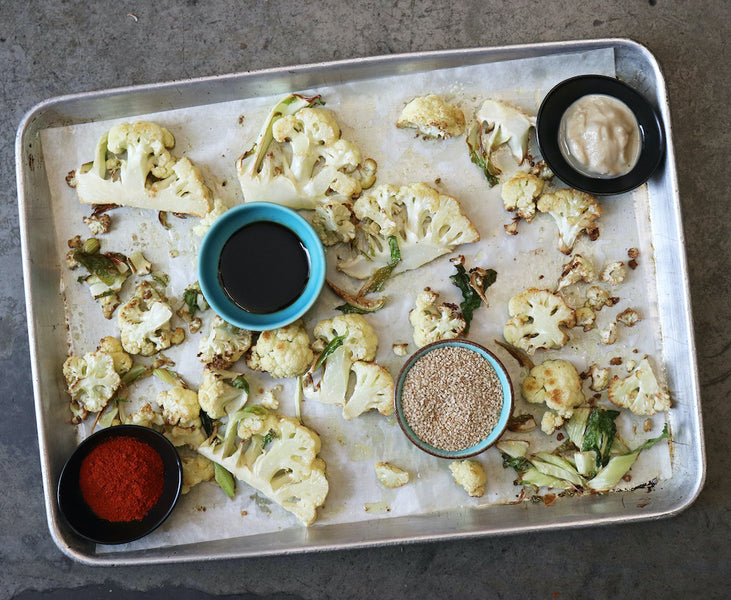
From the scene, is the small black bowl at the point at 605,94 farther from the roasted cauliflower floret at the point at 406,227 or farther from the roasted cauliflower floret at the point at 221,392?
the roasted cauliflower floret at the point at 221,392

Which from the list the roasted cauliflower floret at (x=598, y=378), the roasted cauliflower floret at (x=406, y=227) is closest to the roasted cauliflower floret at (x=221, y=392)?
the roasted cauliflower floret at (x=406, y=227)

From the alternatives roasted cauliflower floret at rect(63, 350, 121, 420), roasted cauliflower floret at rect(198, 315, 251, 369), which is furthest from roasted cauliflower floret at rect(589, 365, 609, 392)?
roasted cauliflower floret at rect(63, 350, 121, 420)

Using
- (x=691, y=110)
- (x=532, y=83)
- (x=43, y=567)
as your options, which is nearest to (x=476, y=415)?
(x=532, y=83)

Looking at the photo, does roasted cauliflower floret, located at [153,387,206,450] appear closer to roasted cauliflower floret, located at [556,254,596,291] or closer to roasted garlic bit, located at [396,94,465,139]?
roasted garlic bit, located at [396,94,465,139]

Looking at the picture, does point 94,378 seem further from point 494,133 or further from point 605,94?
point 605,94

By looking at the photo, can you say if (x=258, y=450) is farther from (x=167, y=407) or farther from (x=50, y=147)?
(x=50, y=147)

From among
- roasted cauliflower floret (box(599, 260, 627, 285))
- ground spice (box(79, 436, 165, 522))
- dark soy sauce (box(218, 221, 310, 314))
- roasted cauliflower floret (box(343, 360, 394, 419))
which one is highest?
dark soy sauce (box(218, 221, 310, 314))
